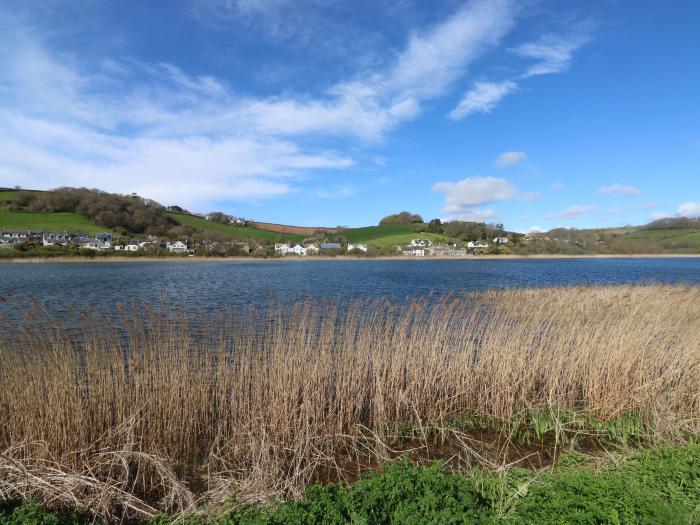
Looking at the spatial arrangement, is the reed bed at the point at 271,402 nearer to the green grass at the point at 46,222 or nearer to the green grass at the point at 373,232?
the green grass at the point at 46,222

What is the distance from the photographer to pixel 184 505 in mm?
4758

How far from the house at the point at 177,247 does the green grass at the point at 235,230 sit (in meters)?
15.1

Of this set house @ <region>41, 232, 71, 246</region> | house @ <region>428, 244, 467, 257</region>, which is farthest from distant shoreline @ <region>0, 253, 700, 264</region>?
house @ <region>41, 232, 71, 246</region>

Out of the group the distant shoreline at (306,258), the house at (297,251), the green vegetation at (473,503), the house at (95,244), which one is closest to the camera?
the green vegetation at (473,503)

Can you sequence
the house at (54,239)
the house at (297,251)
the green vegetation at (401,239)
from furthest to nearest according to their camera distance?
1. the green vegetation at (401,239)
2. the house at (297,251)
3. the house at (54,239)

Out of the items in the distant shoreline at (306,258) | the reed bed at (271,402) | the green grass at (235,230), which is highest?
the green grass at (235,230)

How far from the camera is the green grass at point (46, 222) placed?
296 ft

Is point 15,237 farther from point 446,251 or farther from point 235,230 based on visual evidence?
point 446,251

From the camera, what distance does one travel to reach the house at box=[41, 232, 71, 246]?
8808 centimetres

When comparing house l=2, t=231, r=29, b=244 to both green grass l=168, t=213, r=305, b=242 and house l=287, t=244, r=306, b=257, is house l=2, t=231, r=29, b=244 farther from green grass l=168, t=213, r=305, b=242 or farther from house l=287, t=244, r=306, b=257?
house l=287, t=244, r=306, b=257

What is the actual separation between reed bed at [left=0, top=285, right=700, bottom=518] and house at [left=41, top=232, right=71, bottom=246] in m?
101

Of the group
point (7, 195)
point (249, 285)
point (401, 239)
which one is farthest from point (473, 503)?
point (7, 195)

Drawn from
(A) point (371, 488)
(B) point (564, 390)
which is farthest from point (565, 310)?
(A) point (371, 488)

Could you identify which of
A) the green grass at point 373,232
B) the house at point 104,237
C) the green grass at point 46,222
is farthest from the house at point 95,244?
the green grass at point 373,232
